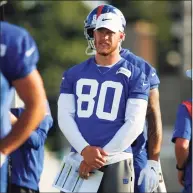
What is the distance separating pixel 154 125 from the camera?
696 cm

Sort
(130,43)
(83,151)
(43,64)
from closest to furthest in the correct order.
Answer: (83,151) < (43,64) < (130,43)

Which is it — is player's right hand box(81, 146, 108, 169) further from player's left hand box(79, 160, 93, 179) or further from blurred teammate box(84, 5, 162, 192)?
blurred teammate box(84, 5, 162, 192)

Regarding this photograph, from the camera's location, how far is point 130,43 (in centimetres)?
4875

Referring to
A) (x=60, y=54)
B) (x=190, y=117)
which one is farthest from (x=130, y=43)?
(x=190, y=117)

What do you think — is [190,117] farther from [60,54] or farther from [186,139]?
[60,54]

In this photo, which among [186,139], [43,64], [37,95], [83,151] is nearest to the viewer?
[37,95]

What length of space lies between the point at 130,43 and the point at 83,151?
4249 centimetres

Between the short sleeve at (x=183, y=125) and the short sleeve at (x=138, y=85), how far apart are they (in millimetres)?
915

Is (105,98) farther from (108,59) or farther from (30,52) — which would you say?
(30,52)

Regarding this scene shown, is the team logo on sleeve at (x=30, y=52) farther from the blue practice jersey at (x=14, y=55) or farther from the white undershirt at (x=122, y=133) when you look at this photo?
the white undershirt at (x=122, y=133)

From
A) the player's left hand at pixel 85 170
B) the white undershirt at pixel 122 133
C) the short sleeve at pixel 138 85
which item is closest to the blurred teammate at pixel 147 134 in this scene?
the short sleeve at pixel 138 85

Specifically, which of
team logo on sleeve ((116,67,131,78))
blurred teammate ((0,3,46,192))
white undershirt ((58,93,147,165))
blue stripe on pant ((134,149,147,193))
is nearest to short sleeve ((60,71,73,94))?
white undershirt ((58,93,147,165))

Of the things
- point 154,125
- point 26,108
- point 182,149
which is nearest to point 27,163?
point 154,125

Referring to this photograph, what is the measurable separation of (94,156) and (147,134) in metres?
0.77
